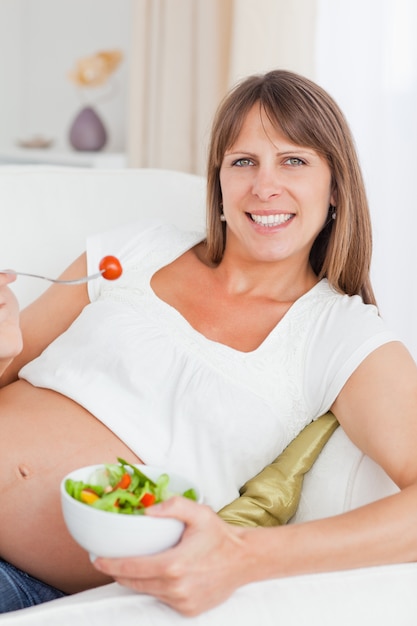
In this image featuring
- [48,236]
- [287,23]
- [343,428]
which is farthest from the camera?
[287,23]

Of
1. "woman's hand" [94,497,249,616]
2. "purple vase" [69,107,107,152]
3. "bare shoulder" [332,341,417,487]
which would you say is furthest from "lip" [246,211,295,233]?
"purple vase" [69,107,107,152]

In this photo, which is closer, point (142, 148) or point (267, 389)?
point (267, 389)

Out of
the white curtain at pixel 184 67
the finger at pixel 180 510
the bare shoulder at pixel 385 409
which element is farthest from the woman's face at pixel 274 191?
the white curtain at pixel 184 67

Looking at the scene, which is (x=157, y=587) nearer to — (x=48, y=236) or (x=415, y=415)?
(x=415, y=415)

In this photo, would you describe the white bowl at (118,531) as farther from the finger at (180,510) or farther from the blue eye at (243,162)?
the blue eye at (243,162)

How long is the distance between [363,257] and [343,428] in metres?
0.33

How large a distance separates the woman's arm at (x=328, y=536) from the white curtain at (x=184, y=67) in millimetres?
1624

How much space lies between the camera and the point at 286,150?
146 centimetres

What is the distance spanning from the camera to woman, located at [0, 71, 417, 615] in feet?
4.24

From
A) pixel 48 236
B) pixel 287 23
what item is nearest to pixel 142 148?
pixel 287 23

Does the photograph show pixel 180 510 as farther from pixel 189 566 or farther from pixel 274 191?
pixel 274 191

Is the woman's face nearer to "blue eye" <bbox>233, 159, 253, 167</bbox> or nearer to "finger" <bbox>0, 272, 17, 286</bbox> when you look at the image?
"blue eye" <bbox>233, 159, 253, 167</bbox>

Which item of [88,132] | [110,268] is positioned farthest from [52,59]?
[110,268]

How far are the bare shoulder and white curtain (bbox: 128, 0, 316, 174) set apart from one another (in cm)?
158
